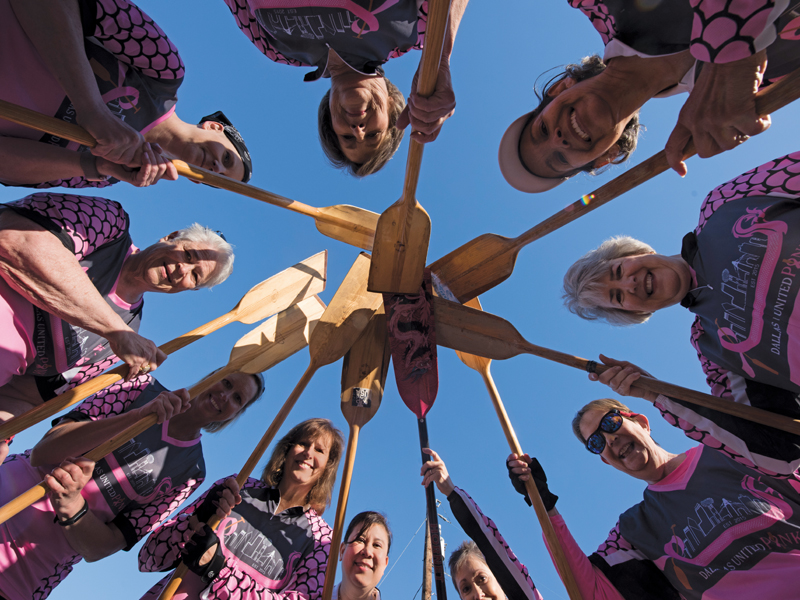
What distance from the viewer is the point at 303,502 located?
3.79 m

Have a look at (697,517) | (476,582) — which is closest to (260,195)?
(476,582)

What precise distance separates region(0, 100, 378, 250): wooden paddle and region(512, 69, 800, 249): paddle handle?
129cm

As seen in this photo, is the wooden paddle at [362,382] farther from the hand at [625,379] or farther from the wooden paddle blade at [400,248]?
the hand at [625,379]

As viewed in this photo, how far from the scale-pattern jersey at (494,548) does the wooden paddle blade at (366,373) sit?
98 centimetres

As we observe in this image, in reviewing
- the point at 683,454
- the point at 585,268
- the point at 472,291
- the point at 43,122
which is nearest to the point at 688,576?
the point at 683,454

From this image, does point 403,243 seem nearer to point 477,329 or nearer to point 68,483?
point 477,329

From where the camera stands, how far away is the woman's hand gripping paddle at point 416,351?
323 centimetres

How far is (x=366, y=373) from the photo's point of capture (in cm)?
361

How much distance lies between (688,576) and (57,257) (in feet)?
14.9

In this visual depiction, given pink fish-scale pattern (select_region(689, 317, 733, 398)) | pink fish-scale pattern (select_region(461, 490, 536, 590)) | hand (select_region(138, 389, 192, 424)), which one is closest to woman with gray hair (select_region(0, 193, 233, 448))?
hand (select_region(138, 389, 192, 424))

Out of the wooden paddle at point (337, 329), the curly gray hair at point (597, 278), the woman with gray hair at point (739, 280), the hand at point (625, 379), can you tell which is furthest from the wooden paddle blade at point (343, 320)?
the woman with gray hair at point (739, 280)

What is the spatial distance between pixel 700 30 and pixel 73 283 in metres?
2.95

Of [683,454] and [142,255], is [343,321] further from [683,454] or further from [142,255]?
[683,454]

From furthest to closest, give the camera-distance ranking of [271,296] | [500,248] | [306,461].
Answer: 1. [271,296]
2. [306,461]
3. [500,248]
